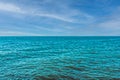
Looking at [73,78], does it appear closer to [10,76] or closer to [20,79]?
[20,79]

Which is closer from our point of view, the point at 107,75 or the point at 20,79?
the point at 20,79

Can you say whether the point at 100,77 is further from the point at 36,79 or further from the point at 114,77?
the point at 36,79

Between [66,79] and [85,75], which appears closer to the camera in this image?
[66,79]

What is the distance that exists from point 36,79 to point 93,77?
16.3ft

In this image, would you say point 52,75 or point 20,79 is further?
point 52,75

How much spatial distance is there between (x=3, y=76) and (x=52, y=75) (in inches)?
169

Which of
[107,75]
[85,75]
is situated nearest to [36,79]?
[85,75]

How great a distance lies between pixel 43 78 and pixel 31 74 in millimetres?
1549

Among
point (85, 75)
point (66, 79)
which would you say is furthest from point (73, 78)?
point (85, 75)

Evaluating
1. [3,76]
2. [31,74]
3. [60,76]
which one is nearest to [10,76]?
[3,76]

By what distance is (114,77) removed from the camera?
525 inches

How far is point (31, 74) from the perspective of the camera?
13.9 meters

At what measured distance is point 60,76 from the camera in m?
13.4

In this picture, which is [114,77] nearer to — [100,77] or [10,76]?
[100,77]
